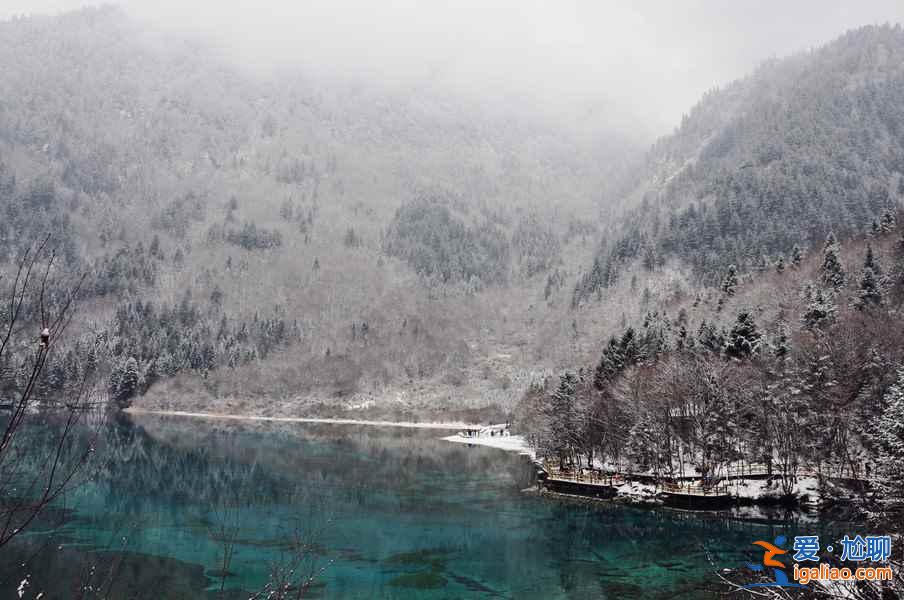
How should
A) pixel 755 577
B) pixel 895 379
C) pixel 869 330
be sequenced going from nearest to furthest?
pixel 755 577 → pixel 895 379 → pixel 869 330

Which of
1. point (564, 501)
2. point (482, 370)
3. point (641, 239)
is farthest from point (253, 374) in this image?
point (564, 501)

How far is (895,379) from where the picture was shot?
40.3 m

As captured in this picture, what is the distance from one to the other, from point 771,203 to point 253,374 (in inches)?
6428

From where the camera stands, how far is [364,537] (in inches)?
1473

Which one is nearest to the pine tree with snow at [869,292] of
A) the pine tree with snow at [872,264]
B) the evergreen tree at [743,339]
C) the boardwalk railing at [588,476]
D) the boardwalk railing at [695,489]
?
the pine tree with snow at [872,264]

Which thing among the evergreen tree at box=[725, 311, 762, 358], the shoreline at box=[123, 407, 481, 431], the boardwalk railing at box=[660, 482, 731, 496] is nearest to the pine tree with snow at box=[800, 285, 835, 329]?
the evergreen tree at box=[725, 311, 762, 358]

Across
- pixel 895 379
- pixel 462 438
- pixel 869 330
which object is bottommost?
pixel 462 438

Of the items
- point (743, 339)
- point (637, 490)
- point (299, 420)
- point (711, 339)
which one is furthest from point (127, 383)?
point (743, 339)

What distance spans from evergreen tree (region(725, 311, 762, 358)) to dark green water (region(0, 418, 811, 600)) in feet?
64.3

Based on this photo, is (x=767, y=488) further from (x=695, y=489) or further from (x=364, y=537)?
(x=364, y=537)

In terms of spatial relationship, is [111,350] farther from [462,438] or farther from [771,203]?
[771,203]

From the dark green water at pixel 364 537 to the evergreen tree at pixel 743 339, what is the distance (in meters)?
19.6

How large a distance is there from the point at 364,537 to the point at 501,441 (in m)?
74.3

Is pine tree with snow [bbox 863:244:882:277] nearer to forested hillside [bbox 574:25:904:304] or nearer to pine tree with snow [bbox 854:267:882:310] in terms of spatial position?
pine tree with snow [bbox 854:267:882:310]
